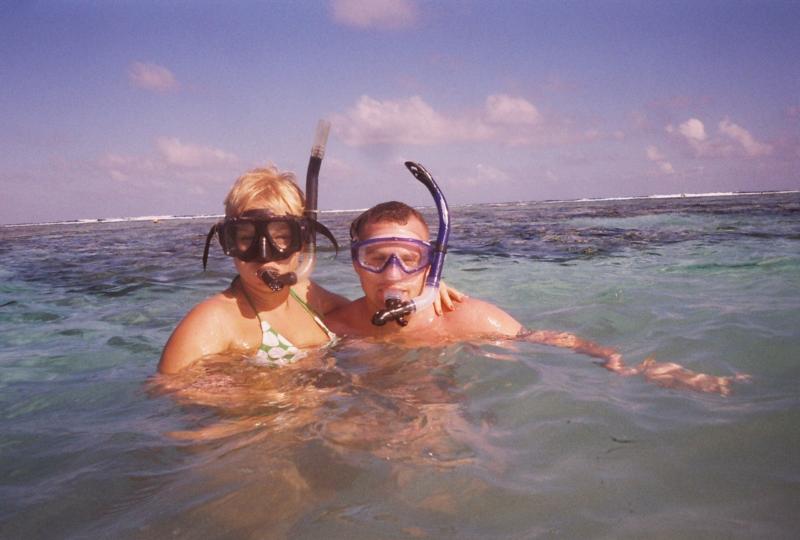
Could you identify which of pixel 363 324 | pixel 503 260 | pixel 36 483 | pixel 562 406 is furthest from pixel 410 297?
pixel 503 260

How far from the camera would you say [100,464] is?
80.2 inches

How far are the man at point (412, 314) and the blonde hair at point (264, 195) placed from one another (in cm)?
44

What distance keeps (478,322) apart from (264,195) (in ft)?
5.16

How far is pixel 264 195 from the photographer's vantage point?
301 cm

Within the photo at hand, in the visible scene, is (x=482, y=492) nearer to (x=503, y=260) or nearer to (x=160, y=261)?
(x=503, y=260)

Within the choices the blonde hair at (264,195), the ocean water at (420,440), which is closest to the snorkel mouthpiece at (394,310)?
the ocean water at (420,440)

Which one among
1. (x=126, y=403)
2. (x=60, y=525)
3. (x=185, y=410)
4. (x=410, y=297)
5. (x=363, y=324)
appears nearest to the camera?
(x=60, y=525)

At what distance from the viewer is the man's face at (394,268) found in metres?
3.09

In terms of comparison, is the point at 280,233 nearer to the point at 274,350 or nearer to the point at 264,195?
the point at 264,195

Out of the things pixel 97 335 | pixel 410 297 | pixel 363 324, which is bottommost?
pixel 97 335

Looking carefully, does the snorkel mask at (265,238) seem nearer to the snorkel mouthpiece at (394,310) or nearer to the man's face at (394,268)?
the man's face at (394,268)

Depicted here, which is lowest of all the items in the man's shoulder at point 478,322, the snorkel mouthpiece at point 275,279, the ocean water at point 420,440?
the ocean water at point 420,440

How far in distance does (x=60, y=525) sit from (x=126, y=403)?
129 cm

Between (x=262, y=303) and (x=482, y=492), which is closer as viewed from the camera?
(x=482, y=492)
